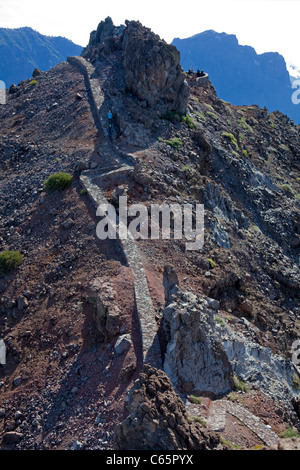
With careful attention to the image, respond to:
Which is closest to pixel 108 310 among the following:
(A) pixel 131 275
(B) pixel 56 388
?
(A) pixel 131 275

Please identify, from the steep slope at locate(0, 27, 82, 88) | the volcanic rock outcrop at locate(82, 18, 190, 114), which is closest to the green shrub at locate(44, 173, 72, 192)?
the volcanic rock outcrop at locate(82, 18, 190, 114)

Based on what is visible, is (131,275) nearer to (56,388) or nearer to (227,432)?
(56,388)

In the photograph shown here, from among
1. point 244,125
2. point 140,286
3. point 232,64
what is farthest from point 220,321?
point 232,64

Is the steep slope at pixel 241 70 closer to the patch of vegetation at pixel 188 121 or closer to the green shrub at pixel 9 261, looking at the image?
the patch of vegetation at pixel 188 121

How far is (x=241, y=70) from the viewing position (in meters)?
189

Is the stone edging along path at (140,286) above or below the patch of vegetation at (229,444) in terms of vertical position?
above

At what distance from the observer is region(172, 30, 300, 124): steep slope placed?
7293 inches

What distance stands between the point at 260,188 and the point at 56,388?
26615mm

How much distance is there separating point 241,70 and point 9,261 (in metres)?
193

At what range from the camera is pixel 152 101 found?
1294 inches

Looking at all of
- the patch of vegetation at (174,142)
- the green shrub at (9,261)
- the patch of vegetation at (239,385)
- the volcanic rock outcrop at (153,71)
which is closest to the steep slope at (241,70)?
the volcanic rock outcrop at (153,71)

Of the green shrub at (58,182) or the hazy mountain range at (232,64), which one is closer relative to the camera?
the green shrub at (58,182)

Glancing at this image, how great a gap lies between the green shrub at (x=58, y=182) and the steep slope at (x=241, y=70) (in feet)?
581

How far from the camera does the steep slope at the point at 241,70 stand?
185 metres
